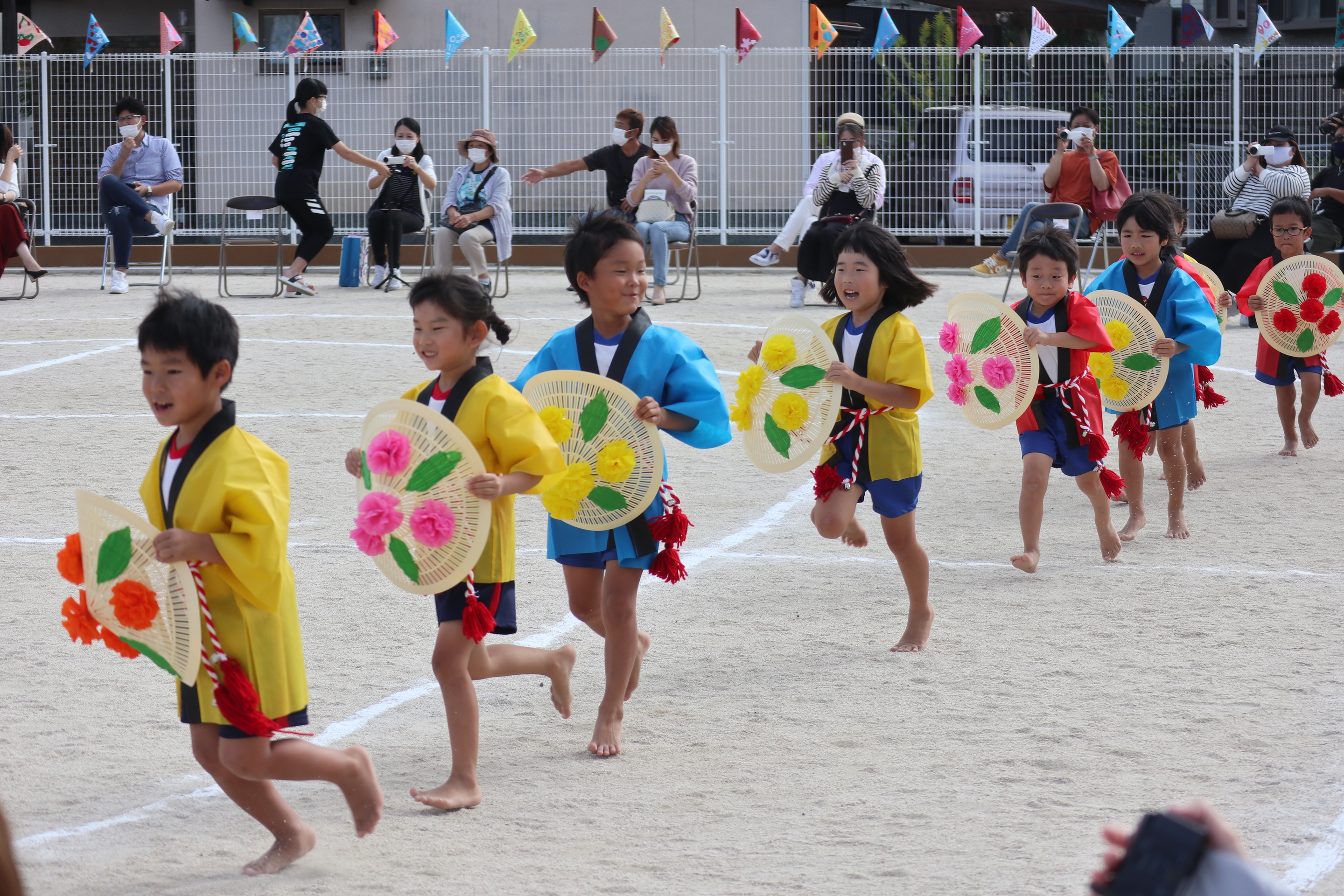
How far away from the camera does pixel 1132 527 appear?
6.70 meters

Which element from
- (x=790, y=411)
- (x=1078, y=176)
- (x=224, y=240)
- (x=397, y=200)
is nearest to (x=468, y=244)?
(x=397, y=200)

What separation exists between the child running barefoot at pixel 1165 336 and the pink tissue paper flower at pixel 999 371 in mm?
1206

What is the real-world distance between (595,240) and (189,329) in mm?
1285

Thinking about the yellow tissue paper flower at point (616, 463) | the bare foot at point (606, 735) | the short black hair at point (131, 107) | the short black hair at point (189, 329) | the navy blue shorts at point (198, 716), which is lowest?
the bare foot at point (606, 735)

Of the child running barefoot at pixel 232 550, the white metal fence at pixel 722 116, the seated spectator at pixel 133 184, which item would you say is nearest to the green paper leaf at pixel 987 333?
the child running barefoot at pixel 232 550

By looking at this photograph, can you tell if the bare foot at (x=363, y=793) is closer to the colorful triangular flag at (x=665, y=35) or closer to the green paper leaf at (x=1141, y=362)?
the green paper leaf at (x=1141, y=362)

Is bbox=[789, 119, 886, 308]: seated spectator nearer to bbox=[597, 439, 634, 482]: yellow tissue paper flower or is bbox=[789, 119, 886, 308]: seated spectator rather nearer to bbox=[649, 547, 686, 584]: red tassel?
bbox=[649, 547, 686, 584]: red tassel

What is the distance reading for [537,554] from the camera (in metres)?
6.36

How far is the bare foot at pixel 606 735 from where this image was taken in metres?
4.05

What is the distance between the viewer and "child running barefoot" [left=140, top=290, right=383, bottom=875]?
3.13 metres

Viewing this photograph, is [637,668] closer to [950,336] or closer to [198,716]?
[198,716]

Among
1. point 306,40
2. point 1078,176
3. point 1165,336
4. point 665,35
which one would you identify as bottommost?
point 1165,336

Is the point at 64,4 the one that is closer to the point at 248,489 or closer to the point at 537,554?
the point at 537,554

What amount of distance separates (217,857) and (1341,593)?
428cm
